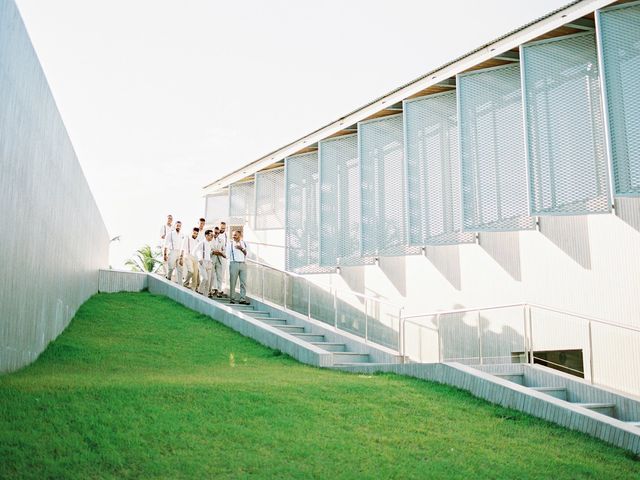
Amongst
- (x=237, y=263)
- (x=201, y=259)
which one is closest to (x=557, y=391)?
(x=237, y=263)

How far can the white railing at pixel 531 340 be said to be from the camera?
394 inches

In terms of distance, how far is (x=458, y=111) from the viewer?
50.0 feet

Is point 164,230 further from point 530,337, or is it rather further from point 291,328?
point 530,337

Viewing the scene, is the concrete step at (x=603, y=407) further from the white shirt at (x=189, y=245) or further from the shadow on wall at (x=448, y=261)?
the white shirt at (x=189, y=245)

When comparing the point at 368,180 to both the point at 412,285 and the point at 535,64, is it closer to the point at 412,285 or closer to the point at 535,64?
the point at 412,285

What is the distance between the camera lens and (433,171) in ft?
52.9

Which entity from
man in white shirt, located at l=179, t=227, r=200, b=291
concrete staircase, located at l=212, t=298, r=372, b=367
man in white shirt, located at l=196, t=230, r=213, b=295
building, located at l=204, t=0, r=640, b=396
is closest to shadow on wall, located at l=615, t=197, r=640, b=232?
building, located at l=204, t=0, r=640, b=396

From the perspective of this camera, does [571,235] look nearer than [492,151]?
Yes

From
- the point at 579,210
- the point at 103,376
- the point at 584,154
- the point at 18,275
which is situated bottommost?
the point at 103,376

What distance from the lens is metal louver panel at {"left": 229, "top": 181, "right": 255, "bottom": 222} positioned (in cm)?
2549

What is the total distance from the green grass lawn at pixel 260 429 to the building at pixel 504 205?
217 cm

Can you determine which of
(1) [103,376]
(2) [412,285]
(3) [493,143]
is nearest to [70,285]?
(1) [103,376]

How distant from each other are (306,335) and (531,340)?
5.21 m

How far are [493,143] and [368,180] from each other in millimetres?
4364
